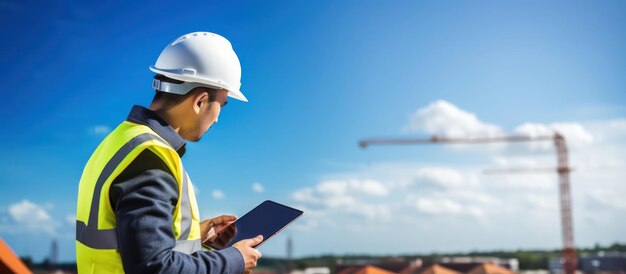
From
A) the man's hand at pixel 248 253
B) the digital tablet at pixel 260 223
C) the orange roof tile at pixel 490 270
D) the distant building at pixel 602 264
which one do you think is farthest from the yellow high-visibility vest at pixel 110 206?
the distant building at pixel 602 264

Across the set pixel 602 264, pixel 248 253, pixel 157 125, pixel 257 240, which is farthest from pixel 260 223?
pixel 602 264

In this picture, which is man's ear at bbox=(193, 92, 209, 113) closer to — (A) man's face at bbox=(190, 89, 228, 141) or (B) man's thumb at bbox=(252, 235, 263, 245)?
(A) man's face at bbox=(190, 89, 228, 141)

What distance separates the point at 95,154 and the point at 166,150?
380mm

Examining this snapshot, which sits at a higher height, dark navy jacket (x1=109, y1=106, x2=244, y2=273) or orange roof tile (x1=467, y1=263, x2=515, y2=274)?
orange roof tile (x1=467, y1=263, x2=515, y2=274)

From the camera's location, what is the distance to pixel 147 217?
1704 millimetres

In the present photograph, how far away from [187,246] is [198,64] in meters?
0.64

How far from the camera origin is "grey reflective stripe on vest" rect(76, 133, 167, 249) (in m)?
1.80

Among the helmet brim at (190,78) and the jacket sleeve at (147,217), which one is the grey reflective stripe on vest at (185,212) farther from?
the helmet brim at (190,78)

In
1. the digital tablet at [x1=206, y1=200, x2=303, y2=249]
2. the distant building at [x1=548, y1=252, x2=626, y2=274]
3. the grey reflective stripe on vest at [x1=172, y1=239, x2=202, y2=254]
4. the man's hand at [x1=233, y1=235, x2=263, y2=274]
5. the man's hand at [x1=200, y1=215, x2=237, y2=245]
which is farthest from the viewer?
the distant building at [x1=548, y1=252, x2=626, y2=274]

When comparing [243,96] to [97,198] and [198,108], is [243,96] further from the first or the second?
[97,198]

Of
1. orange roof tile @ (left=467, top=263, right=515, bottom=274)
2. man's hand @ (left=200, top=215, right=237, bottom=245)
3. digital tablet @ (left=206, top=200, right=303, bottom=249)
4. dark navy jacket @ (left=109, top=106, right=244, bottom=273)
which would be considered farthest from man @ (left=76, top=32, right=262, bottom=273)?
orange roof tile @ (left=467, top=263, right=515, bottom=274)

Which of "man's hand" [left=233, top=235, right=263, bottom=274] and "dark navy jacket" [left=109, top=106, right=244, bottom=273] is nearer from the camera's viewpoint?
"dark navy jacket" [left=109, top=106, right=244, bottom=273]

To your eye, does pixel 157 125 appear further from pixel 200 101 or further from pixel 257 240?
pixel 257 240

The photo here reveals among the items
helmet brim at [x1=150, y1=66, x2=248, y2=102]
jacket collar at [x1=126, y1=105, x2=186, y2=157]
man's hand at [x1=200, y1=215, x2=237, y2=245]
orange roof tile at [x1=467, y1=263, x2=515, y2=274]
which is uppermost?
orange roof tile at [x1=467, y1=263, x2=515, y2=274]
